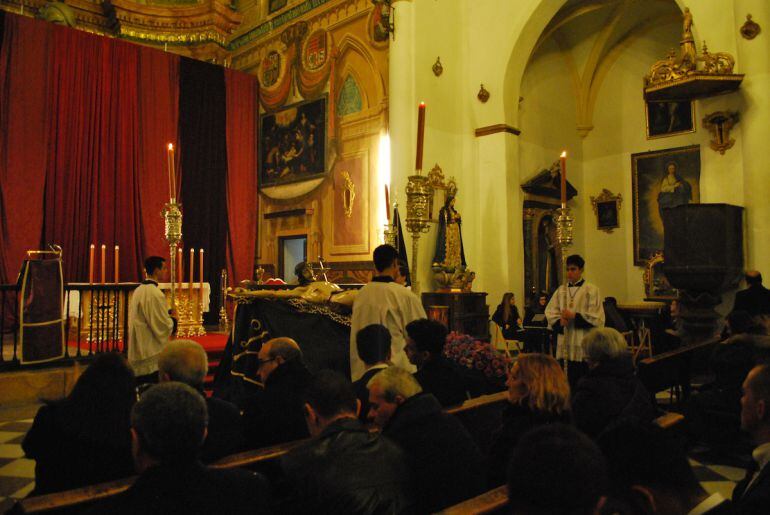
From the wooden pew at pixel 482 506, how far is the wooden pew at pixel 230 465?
2.45ft

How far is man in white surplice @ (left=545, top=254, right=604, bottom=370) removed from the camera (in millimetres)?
5445

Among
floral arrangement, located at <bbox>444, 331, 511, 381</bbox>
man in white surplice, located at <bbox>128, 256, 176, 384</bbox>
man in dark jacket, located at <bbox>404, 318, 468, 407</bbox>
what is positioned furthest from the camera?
man in white surplice, located at <bbox>128, 256, 176, 384</bbox>

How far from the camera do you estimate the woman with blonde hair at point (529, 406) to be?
2412 millimetres

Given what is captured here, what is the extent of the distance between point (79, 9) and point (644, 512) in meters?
16.4

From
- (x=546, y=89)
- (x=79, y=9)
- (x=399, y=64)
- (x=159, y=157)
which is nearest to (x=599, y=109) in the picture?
(x=546, y=89)

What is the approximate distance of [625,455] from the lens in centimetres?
155

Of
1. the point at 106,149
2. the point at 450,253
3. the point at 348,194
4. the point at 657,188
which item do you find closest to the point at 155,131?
the point at 106,149

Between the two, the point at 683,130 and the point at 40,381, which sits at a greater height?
the point at 683,130

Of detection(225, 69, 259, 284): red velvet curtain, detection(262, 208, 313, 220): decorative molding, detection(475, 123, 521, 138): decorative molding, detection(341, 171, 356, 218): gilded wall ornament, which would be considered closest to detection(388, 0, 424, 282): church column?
detection(475, 123, 521, 138): decorative molding

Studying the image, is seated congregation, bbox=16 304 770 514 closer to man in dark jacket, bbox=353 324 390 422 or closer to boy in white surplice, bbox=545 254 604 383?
man in dark jacket, bbox=353 324 390 422

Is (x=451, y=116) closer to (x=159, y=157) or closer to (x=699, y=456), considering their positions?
(x=159, y=157)

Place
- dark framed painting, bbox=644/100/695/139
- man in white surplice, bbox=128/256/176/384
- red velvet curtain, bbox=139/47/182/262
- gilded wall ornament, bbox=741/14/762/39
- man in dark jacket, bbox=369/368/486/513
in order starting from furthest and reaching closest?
red velvet curtain, bbox=139/47/182/262 < dark framed painting, bbox=644/100/695/139 < gilded wall ornament, bbox=741/14/762/39 < man in white surplice, bbox=128/256/176/384 < man in dark jacket, bbox=369/368/486/513

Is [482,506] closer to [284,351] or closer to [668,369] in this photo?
[284,351]

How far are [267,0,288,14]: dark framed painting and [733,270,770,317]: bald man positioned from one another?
1087 cm
